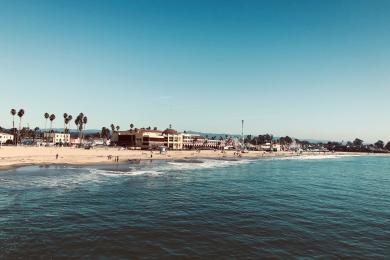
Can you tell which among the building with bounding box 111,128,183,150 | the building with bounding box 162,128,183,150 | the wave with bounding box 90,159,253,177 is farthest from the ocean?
the building with bounding box 162,128,183,150

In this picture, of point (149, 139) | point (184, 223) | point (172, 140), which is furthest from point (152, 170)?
point (172, 140)

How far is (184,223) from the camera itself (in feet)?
83.4

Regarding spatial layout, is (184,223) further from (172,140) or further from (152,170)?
(172,140)

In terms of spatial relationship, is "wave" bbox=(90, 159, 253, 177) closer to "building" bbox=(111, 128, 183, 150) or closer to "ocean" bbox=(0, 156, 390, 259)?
"ocean" bbox=(0, 156, 390, 259)

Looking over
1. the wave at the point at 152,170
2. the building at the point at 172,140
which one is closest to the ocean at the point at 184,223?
the wave at the point at 152,170

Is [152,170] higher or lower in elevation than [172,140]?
lower

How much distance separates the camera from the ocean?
1944cm

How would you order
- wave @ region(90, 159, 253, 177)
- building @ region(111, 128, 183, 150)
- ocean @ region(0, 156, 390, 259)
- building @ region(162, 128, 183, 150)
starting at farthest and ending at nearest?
building @ region(162, 128, 183, 150), building @ region(111, 128, 183, 150), wave @ region(90, 159, 253, 177), ocean @ region(0, 156, 390, 259)

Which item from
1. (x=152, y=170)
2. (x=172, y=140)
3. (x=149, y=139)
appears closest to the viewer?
(x=152, y=170)

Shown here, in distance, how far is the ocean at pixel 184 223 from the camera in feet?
63.8

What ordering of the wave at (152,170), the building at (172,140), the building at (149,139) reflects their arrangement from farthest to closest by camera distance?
the building at (172,140), the building at (149,139), the wave at (152,170)

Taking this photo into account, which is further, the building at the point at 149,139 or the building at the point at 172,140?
the building at the point at 172,140

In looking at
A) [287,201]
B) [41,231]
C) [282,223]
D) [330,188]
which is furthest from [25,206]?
[330,188]

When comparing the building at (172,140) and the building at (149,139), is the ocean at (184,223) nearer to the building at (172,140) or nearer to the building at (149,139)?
the building at (149,139)
